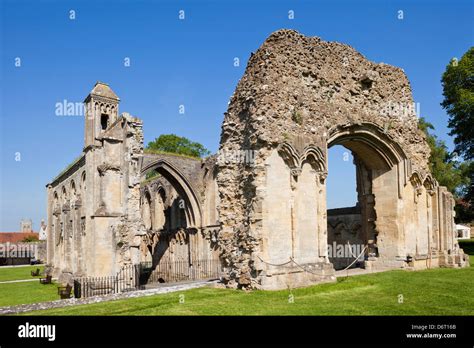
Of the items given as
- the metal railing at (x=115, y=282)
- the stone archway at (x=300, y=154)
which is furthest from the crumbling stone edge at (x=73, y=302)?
the metal railing at (x=115, y=282)

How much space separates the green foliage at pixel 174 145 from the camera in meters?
46.8

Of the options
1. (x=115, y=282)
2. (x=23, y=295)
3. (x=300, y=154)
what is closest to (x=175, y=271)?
(x=115, y=282)

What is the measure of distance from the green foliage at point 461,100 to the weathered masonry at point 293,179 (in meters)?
10.8

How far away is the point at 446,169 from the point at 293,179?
73.9ft

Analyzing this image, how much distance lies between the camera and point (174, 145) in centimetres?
4694

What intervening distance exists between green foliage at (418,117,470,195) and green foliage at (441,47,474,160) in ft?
6.16

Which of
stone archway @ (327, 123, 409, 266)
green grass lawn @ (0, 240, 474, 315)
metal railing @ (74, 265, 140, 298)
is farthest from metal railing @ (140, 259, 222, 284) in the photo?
green grass lawn @ (0, 240, 474, 315)

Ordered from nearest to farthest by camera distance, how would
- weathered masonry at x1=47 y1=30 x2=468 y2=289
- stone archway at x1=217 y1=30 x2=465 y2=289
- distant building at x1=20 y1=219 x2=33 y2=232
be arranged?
stone archway at x1=217 y1=30 x2=465 y2=289
weathered masonry at x1=47 y1=30 x2=468 y2=289
distant building at x1=20 y1=219 x2=33 y2=232

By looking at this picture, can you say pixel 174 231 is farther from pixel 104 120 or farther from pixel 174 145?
pixel 174 145

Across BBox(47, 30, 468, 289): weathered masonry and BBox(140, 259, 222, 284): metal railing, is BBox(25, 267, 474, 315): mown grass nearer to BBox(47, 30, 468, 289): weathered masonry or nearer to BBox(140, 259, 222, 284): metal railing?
BBox(47, 30, 468, 289): weathered masonry

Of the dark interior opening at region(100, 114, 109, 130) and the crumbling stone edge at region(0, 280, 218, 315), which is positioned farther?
the dark interior opening at region(100, 114, 109, 130)

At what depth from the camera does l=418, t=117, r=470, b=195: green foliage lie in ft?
97.6

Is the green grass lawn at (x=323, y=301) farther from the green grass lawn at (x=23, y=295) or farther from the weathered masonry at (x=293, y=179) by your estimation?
the green grass lawn at (x=23, y=295)
